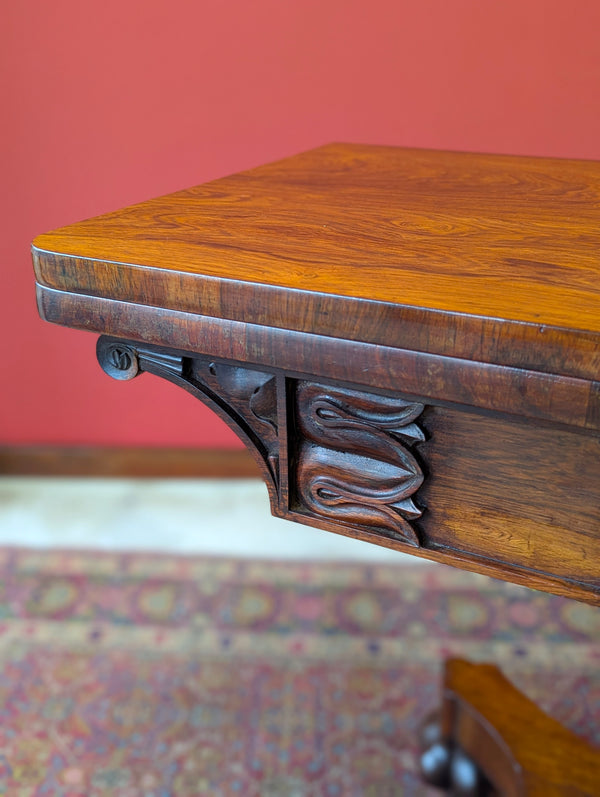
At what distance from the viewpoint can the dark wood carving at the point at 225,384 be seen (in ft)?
1.90

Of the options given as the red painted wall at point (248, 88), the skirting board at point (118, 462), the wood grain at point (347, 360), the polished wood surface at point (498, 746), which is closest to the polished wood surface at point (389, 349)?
the wood grain at point (347, 360)

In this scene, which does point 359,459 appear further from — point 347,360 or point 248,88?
point 248,88

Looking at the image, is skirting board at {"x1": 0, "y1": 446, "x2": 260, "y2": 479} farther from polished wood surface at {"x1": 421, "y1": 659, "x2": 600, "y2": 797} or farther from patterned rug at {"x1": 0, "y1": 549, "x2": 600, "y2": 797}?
polished wood surface at {"x1": 421, "y1": 659, "x2": 600, "y2": 797}

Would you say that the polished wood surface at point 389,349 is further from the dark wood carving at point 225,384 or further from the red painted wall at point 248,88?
the red painted wall at point 248,88

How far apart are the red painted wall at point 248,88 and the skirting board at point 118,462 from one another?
34 centimetres

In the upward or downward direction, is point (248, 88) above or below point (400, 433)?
above

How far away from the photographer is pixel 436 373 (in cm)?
46

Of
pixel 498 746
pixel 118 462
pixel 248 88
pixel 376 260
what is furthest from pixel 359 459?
pixel 118 462

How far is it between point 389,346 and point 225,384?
0.16 metres

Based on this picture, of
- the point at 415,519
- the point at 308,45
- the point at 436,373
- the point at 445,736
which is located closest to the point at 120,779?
the point at 445,736

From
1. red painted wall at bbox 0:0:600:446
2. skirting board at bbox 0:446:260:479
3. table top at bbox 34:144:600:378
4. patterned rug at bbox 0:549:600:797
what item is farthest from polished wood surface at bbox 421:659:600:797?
red painted wall at bbox 0:0:600:446

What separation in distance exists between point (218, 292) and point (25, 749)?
1.09 meters

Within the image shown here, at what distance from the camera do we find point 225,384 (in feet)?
1.94

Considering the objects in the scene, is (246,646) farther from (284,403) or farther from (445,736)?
(284,403)
